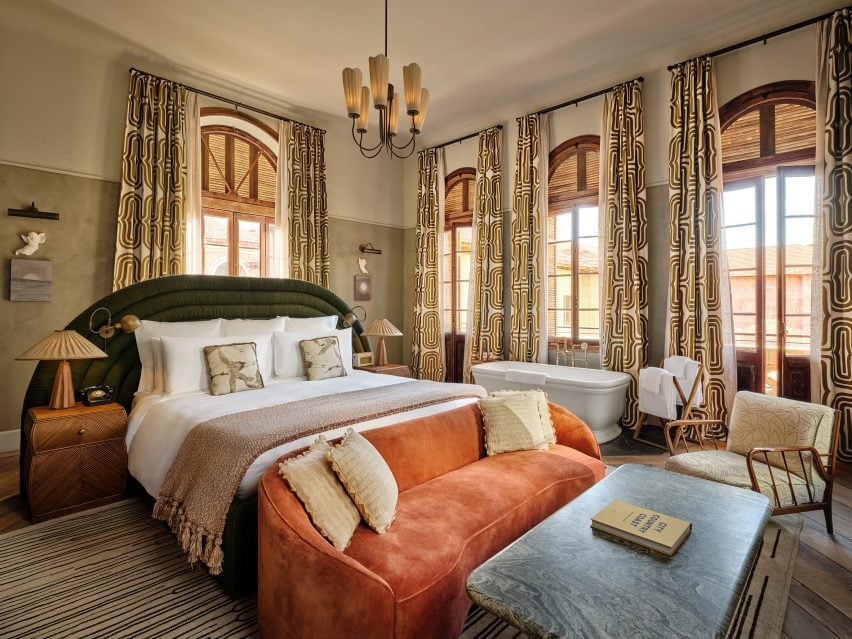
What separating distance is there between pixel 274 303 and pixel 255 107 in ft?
7.72

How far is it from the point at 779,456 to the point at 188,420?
10.2 feet

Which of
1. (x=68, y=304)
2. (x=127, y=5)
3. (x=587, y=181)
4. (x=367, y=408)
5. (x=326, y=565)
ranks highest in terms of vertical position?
(x=127, y=5)

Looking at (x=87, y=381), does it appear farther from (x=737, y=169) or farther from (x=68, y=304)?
(x=737, y=169)

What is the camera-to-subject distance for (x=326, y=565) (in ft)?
4.38

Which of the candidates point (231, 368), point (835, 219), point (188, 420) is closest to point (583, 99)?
point (835, 219)

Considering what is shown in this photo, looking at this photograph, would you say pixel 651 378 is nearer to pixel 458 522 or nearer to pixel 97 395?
pixel 458 522

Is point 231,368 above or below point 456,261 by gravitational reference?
below

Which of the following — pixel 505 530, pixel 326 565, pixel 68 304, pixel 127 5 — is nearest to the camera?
pixel 326 565

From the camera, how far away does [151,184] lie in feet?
13.1

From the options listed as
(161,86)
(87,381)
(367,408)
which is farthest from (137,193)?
(367,408)

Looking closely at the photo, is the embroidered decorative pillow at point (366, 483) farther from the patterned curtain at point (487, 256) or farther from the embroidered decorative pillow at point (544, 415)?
the patterned curtain at point (487, 256)

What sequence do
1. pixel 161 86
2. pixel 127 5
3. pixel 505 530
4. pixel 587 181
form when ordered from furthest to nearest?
pixel 587 181, pixel 161 86, pixel 127 5, pixel 505 530

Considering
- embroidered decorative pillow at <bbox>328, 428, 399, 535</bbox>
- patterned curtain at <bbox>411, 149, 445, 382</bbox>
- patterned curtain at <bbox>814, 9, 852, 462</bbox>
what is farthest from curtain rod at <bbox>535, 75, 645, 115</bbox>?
embroidered decorative pillow at <bbox>328, 428, 399, 535</bbox>

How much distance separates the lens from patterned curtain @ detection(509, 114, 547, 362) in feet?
16.1
